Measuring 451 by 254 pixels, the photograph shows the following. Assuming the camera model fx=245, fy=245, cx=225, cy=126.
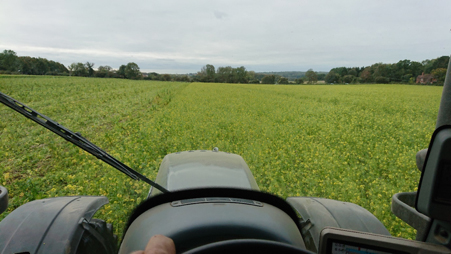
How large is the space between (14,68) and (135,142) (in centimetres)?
489

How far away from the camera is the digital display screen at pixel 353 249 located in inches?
37.2

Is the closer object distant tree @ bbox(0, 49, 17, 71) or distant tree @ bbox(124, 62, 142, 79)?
distant tree @ bbox(0, 49, 17, 71)

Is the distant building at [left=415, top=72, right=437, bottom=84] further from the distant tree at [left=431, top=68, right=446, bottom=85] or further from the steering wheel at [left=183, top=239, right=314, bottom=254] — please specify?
the steering wheel at [left=183, top=239, right=314, bottom=254]

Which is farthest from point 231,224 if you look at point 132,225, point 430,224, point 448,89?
point 448,89

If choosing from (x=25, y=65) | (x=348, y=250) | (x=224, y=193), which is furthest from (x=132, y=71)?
(x=348, y=250)

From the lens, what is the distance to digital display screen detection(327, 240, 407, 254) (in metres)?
0.95

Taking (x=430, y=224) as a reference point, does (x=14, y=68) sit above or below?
above

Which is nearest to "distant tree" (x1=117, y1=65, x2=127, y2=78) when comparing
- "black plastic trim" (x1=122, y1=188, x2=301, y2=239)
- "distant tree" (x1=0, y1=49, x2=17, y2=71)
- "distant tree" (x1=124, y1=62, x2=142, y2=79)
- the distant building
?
"distant tree" (x1=124, y1=62, x2=142, y2=79)

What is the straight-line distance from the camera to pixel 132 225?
1.06 m

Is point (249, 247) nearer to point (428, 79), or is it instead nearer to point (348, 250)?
point (348, 250)

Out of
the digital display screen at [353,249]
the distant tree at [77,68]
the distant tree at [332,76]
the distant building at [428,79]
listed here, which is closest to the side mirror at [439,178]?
the digital display screen at [353,249]

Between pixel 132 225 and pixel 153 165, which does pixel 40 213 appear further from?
pixel 153 165

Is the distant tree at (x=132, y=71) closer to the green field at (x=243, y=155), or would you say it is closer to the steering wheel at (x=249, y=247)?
the green field at (x=243, y=155)

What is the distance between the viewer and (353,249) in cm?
97
